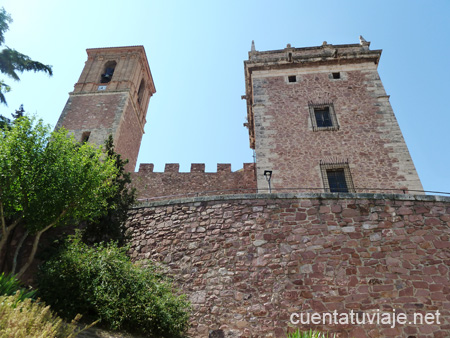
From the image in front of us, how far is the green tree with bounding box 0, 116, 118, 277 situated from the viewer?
802cm

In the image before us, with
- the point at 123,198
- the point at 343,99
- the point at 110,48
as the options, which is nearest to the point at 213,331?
the point at 123,198

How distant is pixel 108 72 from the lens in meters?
22.9

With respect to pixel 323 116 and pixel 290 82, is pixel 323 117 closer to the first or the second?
pixel 323 116

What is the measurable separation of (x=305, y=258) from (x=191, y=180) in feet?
35.6

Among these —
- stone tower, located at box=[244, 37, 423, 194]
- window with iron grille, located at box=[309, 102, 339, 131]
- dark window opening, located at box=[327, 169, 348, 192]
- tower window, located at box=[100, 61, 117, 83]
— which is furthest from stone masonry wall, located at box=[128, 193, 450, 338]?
tower window, located at box=[100, 61, 117, 83]

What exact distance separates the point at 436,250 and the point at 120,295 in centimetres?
696

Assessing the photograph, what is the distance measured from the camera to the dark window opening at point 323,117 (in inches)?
524

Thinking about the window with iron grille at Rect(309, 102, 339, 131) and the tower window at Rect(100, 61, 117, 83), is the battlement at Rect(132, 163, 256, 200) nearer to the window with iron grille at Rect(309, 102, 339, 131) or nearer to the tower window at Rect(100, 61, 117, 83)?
the window with iron grille at Rect(309, 102, 339, 131)

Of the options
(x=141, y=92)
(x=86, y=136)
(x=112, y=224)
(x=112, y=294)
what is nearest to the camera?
(x=112, y=294)

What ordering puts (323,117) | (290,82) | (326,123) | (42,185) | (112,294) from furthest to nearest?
(290,82)
(323,117)
(326,123)
(42,185)
(112,294)

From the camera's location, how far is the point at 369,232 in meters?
7.25

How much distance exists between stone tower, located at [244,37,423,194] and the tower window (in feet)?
37.4

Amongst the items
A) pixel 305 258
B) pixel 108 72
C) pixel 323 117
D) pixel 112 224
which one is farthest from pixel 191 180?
pixel 108 72

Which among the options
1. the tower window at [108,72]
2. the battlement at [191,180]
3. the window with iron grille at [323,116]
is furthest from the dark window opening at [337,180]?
the tower window at [108,72]
